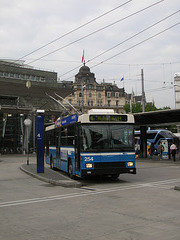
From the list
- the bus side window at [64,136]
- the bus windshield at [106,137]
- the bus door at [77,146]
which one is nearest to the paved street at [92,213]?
the bus door at [77,146]

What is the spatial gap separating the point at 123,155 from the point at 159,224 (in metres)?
6.70

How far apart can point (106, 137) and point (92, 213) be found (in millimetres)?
5611

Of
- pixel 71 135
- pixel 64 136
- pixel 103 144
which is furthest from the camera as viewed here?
pixel 64 136

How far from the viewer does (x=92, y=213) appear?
7809mm

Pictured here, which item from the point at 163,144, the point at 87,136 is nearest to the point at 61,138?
the point at 87,136

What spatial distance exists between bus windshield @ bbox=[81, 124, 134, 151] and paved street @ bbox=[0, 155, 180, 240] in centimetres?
158

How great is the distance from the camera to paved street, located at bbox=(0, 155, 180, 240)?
5.98 meters

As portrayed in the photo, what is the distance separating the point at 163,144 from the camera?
3219 cm

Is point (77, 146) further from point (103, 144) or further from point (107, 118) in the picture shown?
point (107, 118)

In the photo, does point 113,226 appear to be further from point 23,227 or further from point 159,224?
point 23,227

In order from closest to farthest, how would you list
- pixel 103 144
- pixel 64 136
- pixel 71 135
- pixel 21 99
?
pixel 103 144 → pixel 71 135 → pixel 64 136 → pixel 21 99

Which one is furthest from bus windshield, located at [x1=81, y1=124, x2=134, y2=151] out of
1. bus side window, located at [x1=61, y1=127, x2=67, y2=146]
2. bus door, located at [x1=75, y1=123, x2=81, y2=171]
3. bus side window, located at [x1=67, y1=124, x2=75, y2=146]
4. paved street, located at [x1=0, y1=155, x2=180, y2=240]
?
bus side window, located at [x1=61, y1=127, x2=67, y2=146]

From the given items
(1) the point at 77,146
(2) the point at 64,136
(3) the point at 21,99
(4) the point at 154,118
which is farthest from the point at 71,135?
(3) the point at 21,99

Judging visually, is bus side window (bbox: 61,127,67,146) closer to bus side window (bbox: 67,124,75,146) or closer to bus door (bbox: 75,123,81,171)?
bus side window (bbox: 67,124,75,146)
